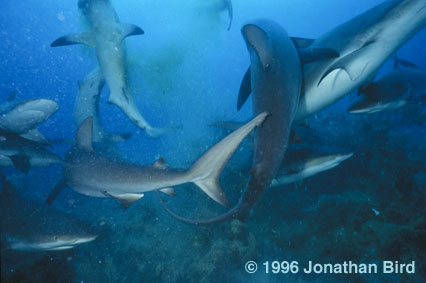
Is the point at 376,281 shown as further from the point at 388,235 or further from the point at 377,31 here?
the point at 377,31

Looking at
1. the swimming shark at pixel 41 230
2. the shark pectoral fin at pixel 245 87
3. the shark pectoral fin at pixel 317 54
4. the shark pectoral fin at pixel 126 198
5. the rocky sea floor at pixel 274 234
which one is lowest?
the rocky sea floor at pixel 274 234

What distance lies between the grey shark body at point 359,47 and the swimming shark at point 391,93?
0.48m

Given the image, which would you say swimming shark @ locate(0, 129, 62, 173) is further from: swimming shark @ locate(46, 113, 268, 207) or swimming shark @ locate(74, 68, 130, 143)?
swimming shark @ locate(46, 113, 268, 207)

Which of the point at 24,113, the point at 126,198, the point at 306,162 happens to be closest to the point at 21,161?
the point at 24,113

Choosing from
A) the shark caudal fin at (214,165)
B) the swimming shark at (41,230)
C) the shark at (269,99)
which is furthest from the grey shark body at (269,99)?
the swimming shark at (41,230)

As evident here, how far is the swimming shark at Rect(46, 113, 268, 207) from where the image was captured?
2402 mm

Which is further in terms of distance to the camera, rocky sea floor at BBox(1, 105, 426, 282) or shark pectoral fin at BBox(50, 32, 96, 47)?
shark pectoral fin at BBox(50, 32, 96, 47)

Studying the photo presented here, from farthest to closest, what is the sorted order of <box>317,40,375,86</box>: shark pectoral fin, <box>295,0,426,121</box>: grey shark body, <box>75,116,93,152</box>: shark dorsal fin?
1. <box>75,116,93,152</box>: shark dorsal fin
2. <box>317,40,375,86</box>: shark pectoral fin
3. <box>295,0,426,121</box>: grey shark body

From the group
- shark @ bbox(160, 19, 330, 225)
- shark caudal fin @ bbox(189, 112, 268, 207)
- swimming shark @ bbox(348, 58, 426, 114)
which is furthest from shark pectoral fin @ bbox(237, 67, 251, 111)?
swimming shark @ bbox(348, 58, 426, 114)

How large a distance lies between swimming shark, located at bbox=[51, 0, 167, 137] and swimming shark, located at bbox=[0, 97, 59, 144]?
172 cm

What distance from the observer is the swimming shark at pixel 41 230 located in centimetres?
383

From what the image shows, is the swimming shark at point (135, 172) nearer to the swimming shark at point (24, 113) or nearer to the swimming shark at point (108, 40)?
the swimming shark at point (24, 113)

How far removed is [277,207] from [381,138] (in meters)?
5.31

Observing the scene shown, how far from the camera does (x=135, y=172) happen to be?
3266 millimetres
